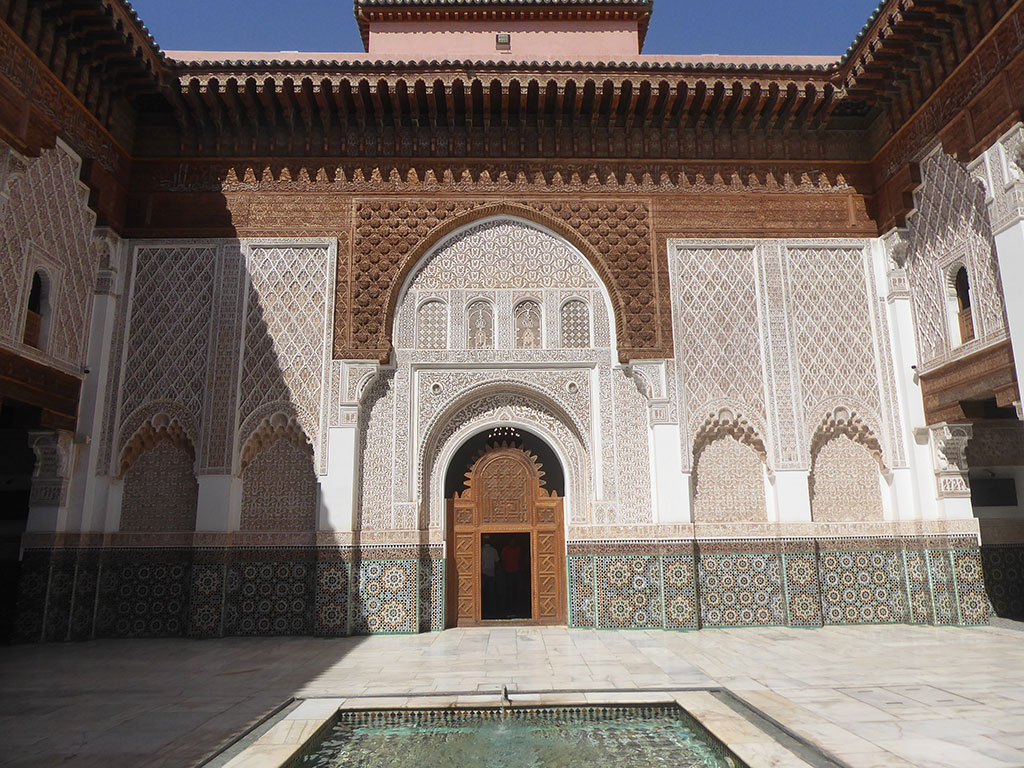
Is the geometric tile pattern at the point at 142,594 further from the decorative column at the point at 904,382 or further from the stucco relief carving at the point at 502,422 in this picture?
the decorative column at the point at 904,382

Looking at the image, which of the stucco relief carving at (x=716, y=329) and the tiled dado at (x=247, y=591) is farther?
the stucco relief carving at (x=716, y=329)

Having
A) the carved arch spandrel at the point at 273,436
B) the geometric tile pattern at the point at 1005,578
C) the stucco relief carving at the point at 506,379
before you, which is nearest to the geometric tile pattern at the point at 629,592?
the stucco relief carving at the point at 506,379

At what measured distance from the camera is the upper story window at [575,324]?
607 centimetres

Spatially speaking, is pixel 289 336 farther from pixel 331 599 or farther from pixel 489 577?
pixel 489 577

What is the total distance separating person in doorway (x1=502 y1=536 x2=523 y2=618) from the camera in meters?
6.44

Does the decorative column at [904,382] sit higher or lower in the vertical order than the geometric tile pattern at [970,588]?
higher

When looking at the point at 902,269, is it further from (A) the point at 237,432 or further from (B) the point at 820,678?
(A) the point at 237,432

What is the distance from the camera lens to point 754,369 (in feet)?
19.4

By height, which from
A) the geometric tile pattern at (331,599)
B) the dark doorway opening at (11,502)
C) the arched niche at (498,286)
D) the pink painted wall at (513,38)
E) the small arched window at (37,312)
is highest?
the pink painted wall at (513,38)

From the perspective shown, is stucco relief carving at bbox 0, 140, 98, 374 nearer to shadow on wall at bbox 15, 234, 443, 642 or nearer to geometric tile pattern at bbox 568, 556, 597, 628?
shadow on wall at bbox 15, 234, 443, 642

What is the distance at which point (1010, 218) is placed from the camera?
439 cm

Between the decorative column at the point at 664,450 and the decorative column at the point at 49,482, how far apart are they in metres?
4.39

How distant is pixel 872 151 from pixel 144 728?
6.60 meters

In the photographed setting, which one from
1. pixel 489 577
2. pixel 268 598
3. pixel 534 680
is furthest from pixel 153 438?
pixel 534 680
